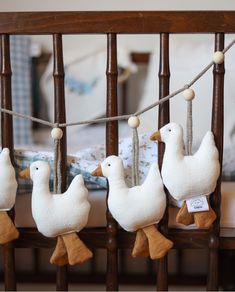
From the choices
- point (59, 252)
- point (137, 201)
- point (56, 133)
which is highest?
point (56, 133)

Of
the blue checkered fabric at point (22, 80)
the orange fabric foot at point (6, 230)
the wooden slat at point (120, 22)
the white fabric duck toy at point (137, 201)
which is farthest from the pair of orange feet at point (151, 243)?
the blue checkered fabric at point (22, 80)

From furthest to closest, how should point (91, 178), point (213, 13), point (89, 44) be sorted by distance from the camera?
point (89, 44) → point (91, 178) → point (213, 13)

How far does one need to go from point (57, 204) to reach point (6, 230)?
0.11 meters

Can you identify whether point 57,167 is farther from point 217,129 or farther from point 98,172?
point 217,129

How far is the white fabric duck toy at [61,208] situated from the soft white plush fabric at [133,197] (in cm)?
5

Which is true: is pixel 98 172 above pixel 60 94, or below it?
below

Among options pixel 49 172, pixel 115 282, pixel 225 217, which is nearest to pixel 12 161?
pixel 49 172

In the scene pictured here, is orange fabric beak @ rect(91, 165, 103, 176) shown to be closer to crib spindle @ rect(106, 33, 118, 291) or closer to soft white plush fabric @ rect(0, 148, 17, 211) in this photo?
crib spindle @ rect(106, 33, 118, 291)

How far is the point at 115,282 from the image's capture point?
92cm

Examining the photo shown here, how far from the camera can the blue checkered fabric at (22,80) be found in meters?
1.79

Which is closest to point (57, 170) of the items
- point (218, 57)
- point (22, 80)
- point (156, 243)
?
point (156, 243)

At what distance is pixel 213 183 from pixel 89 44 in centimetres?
131

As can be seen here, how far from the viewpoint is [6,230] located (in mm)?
857

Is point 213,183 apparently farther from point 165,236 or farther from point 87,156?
point 87,156
